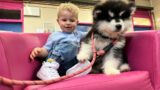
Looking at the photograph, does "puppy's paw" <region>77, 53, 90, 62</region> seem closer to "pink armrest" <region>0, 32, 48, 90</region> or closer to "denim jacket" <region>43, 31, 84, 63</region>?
"denim jacket" <region>43, 31, 84, 63</region>

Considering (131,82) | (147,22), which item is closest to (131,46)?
(131,82)

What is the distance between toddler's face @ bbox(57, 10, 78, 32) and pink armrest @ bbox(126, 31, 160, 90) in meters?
0.32

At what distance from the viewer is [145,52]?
129 centimetres

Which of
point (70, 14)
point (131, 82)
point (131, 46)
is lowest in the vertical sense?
point (131, 82)

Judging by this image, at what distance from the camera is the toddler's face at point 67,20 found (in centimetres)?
138

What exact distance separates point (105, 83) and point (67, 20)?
1.65 feet

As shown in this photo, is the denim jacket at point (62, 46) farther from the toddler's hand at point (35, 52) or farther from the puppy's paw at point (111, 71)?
the puppy's paw at point (111, 71)

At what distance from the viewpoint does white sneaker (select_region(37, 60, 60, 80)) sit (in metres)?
1.17

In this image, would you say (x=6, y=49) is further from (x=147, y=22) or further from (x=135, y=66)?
(x=147, y=22)

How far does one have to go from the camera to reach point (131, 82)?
1083 millimetres

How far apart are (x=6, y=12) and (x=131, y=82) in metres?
2.53

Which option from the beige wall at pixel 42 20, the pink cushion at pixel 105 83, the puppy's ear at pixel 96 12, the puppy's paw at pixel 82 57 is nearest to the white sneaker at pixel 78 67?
the puppy's paw at pixel 82 57

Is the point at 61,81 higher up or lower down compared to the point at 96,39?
lower down

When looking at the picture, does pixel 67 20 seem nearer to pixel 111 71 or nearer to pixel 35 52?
pixel 35 52
